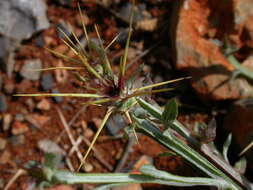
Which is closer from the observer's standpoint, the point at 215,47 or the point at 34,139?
the point at 215,47

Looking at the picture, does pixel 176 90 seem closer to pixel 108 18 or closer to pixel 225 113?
pixel 225 113

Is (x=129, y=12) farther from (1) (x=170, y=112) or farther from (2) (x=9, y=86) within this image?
(1) (x=170, y=112)

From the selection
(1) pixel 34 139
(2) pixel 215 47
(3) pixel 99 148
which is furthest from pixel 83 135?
(2) pixel 215 47

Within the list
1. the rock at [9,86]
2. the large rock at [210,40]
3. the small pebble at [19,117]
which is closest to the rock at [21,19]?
the rock at [9,86]

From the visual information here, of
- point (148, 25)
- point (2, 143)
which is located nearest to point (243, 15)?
point (148, 25)

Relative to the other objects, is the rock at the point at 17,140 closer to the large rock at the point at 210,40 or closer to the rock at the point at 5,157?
the rock at the point at 5,157
